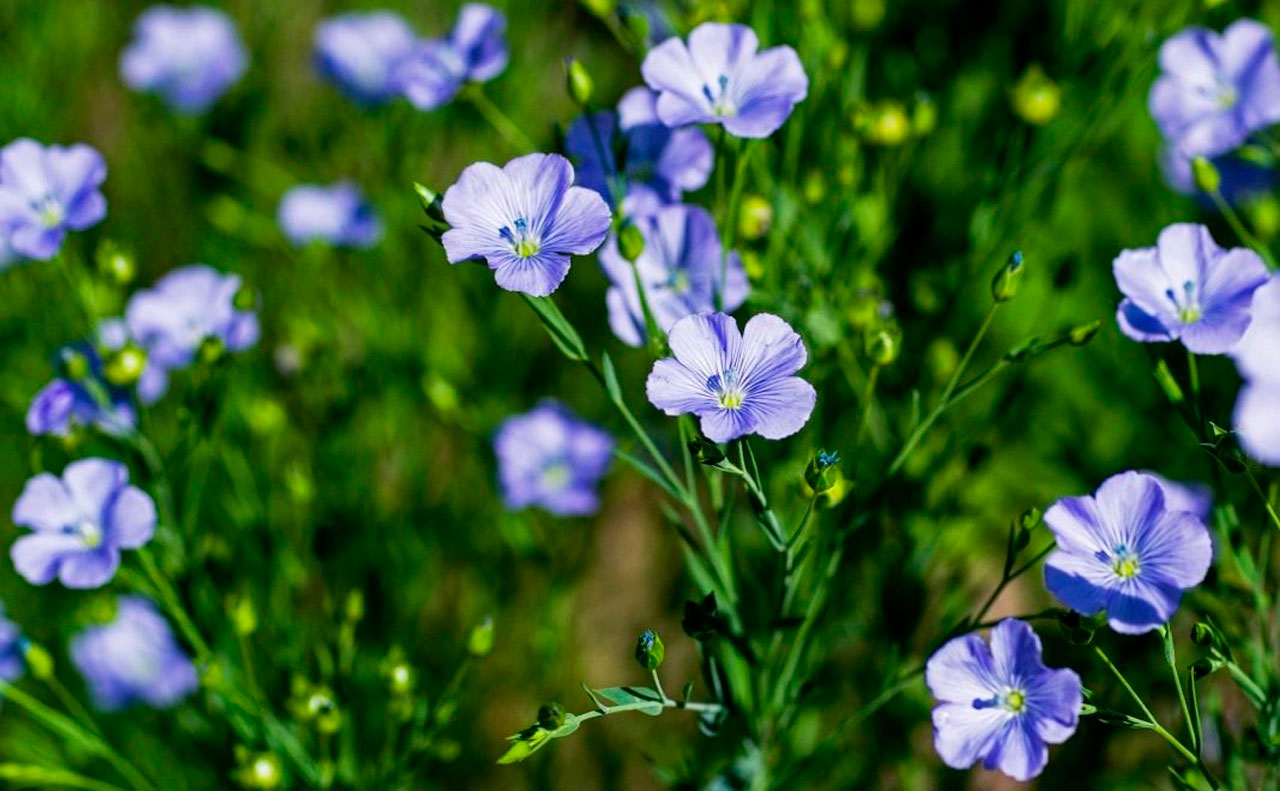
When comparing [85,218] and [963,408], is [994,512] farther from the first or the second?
[85,218]

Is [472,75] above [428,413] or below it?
above

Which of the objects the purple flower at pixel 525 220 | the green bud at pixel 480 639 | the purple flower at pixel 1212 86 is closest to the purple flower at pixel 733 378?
the purple flower at pixel 525 220

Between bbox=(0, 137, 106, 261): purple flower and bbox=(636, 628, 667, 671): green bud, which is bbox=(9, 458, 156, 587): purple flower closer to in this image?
bbox=(0, 137, 106, 261): purple flower

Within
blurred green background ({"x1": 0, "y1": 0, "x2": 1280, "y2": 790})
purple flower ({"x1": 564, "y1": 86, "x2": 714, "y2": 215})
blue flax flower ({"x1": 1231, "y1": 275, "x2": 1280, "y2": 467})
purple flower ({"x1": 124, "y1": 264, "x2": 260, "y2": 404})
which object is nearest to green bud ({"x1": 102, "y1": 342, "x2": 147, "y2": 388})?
blurred green background ({"x1": 0, "y1": 0, "x2": 1280, "y2": 790})

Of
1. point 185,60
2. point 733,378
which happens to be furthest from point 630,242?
point 185,60

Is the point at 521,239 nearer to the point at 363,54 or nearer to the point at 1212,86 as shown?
the point at 1212,86

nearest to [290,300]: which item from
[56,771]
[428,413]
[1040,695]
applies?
[428,413]
